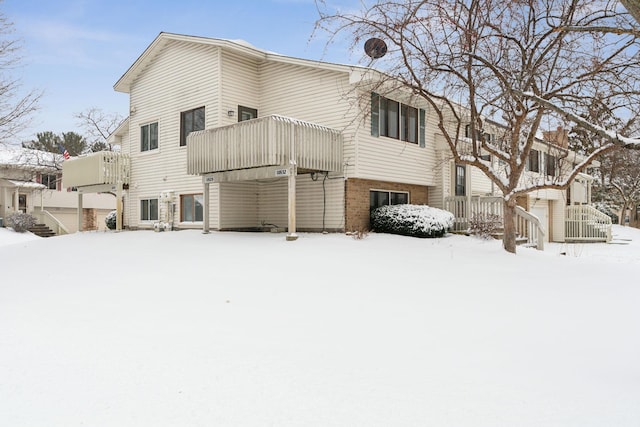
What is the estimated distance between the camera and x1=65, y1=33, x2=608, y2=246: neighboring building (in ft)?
46.3

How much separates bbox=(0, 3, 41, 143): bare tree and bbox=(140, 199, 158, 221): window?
5612 millimetres

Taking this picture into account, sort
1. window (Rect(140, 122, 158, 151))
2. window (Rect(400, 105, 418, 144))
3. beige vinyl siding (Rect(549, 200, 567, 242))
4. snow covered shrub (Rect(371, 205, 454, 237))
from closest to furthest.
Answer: snow covered shrub (Rect(371, 205, 454, 237)) < window (Rect(400, 105, 418, 144)) < window (Rect(140, 122, 158, 151)) < beige vinyl siding (Rect(549, 200, 567, 242))

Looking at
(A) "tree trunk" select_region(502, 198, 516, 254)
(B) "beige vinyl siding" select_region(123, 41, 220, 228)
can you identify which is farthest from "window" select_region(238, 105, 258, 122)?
(A) "tree trunk" select_region(502, 198, 516, 254)

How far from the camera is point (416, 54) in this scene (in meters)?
11.5

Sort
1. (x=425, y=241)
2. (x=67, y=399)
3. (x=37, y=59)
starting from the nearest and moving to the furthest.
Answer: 1. (x=67, y=399)
2. (x=425, y=241)
3. (x=37, y=59)

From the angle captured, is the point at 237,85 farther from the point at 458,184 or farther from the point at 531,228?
the point at 531,228

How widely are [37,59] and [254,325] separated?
18030 mm

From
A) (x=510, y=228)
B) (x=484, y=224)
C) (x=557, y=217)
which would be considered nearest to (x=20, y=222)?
(x=484, y=224)

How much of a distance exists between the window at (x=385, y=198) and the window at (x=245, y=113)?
5.75m

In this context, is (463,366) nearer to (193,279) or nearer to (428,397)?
(428,397)

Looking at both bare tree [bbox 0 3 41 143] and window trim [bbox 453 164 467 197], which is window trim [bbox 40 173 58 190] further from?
window trim [bbox 453 164 467 197]

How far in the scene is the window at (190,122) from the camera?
17.4 meters

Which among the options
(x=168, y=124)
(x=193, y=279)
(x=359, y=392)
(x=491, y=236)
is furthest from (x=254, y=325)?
(x=168, y=124)

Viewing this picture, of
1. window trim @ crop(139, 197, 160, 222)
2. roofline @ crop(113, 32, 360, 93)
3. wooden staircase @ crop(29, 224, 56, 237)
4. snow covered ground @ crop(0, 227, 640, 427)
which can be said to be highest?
roofline @ crop(113, 32, 360, 93)
